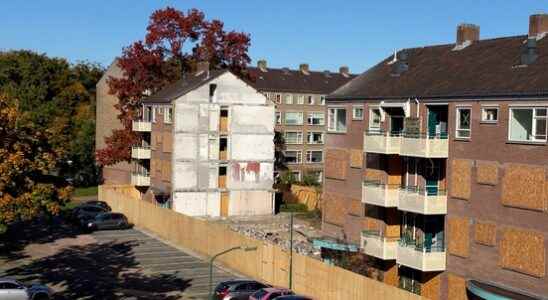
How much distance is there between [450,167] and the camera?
117 ft

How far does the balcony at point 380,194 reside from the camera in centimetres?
3875

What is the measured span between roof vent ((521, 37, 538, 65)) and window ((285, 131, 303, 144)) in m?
58.8

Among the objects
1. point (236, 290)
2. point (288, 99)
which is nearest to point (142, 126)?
point (288, 99)

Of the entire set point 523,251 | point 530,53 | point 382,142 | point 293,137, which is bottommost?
point 523,251

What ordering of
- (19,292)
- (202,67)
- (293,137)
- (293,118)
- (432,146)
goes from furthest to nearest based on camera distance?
(293,118), (293,137), (202,67), (432,146), (19,292)

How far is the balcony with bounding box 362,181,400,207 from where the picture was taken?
38750mm

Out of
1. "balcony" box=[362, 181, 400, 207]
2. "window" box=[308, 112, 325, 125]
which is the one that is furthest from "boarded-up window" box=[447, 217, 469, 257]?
"window" box=[308, 112, 325, 125]

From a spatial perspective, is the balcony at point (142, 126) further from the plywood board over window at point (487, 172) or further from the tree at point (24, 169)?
the plywood board over window at point (487, 172)

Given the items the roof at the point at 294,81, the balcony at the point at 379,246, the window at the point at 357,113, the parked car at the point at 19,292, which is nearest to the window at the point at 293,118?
the roof at the point at 294,81

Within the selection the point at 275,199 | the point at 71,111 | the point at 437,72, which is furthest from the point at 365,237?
the point at 71,111

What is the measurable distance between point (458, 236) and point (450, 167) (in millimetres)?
3427

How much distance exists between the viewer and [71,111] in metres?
93.7

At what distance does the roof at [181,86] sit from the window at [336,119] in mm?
18237

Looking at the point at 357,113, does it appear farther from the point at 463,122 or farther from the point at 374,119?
the point at 463,122
